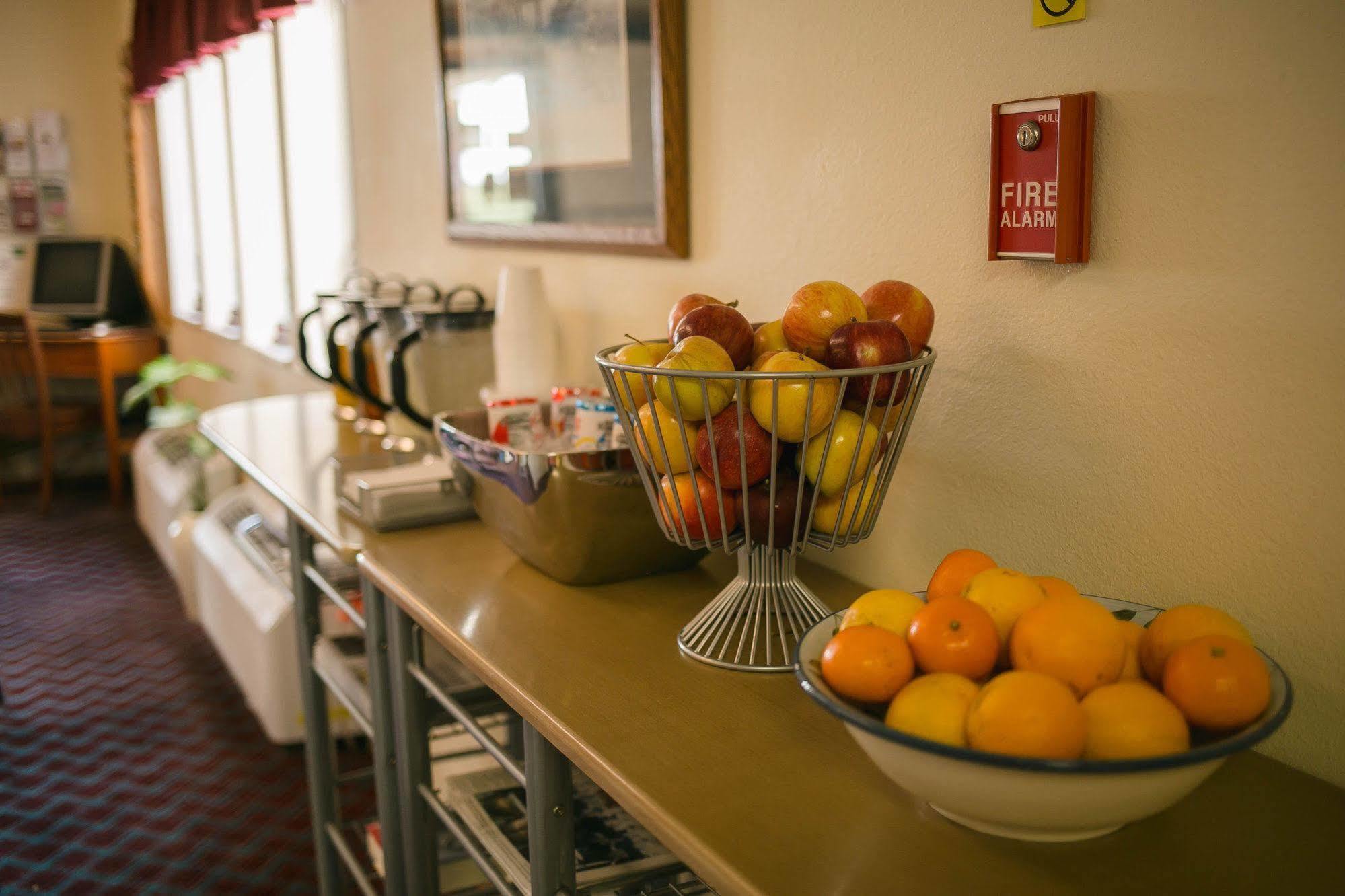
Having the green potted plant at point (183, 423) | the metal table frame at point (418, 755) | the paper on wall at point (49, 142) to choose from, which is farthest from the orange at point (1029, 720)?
the paper on wall at point (49, 142)

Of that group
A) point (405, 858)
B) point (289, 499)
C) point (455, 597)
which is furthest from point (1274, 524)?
point (289, 499)

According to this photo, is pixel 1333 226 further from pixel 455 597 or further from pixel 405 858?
pixel 405 858

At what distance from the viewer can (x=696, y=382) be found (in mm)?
929

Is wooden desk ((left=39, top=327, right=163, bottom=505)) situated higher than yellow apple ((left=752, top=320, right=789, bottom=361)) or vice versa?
yellow apple ((left=752, top=320, right=789, bottom=361))

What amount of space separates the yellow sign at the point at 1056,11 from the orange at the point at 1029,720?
1.93 feet

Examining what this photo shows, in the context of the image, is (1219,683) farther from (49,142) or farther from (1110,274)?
(49,142)

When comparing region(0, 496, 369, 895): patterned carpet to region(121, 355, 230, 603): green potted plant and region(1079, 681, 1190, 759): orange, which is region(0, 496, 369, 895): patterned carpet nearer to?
region(121, 355, 230, 603): green potted plant

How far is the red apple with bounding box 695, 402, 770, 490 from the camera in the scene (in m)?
0.94

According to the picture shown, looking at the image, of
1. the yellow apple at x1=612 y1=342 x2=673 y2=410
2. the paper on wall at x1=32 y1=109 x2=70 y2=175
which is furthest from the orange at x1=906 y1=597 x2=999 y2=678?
the paper on wall at x1=32 y1=109 x2=70 y2=175

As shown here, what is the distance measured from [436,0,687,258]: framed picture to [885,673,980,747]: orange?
37.6 inches

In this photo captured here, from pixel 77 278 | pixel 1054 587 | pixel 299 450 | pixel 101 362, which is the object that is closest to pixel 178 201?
pixel 77 278

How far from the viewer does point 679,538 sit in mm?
1021

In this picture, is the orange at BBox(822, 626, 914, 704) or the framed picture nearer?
the orange at BBox(822, 626, 914, 704)

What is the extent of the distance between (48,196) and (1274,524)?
6.11 metres
